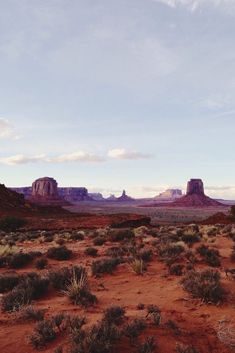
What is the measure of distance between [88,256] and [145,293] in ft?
22.1

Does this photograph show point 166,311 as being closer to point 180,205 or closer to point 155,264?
point 155,264

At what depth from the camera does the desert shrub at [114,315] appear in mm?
6855

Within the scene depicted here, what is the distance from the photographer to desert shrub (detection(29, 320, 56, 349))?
20.0 feet

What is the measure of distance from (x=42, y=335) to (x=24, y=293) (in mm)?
2988

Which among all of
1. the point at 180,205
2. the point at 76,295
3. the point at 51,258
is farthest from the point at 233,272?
the point at 180,205

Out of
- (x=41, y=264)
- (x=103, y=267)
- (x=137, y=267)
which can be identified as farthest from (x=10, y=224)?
(x=137, y=267)

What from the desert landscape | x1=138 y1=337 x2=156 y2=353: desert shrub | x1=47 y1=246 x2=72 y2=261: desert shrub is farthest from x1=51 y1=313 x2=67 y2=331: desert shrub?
x1=47 y1=246 x2=72 y2=261: desert shrub

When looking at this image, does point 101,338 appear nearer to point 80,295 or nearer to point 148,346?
point 148,346

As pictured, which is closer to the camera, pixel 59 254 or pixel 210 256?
pixel 210 256

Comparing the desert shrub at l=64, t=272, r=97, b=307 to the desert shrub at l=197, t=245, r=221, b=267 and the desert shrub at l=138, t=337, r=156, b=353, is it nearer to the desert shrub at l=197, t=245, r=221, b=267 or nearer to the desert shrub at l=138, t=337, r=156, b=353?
the desert shrub at l=138, t=337, r=156, b=353

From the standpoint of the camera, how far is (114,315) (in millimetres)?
7125

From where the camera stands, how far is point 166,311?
797 centimetres

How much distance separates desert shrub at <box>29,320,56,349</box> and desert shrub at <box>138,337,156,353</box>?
60.6 inches

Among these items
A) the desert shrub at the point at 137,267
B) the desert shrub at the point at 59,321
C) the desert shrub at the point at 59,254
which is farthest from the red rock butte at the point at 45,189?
the desert shrub at the point at 59,321
